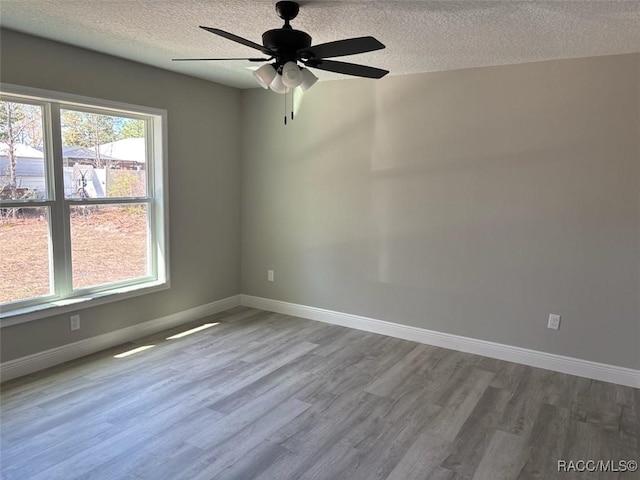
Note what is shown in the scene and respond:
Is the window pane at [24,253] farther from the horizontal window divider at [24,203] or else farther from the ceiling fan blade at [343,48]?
the ceiling fan blade at [343,48]

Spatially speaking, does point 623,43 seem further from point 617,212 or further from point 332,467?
point 332,467

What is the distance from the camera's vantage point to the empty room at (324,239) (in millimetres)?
2477

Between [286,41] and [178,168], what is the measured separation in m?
2.30

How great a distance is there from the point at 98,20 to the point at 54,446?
2485 mm

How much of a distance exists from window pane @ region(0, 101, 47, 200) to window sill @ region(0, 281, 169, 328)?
0.81 metres

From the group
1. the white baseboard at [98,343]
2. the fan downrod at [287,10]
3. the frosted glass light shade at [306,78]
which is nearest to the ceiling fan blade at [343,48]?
the frosted glass light shade at [306,78]

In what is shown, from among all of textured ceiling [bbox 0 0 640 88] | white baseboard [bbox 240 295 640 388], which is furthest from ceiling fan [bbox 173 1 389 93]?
white baseboard [bbox 240 295 640 388]

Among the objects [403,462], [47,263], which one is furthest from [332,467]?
[47,263]

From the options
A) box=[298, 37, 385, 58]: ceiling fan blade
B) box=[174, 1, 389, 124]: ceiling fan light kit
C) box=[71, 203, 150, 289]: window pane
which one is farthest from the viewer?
box=[71, 203, 150, 289]: window pane

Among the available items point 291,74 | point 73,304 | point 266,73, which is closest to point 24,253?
point 73,304

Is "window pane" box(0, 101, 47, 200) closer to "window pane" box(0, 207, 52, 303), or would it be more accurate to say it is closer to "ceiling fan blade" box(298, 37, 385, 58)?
"window pane" box(0, 207, 52, 303)

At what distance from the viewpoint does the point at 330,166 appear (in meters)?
4.46

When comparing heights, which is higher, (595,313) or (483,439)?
(595,313)

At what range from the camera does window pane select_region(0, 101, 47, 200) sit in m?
3.11
